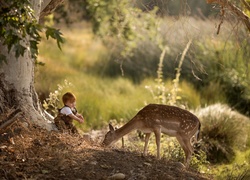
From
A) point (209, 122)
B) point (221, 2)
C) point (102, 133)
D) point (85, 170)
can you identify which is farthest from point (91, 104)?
point (85, 170)

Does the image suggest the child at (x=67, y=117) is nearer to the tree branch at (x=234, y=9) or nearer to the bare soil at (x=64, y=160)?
the bare soil at (x=64, y=160)

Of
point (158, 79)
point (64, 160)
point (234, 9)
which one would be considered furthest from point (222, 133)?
point (64, 160)

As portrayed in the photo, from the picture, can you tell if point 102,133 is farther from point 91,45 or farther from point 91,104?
point 91,45

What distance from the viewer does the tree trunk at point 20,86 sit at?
8.24 metres

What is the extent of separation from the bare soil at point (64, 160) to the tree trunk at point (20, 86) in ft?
0.86

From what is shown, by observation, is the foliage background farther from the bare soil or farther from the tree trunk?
A: the tree trunk

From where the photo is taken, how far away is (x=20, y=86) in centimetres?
838

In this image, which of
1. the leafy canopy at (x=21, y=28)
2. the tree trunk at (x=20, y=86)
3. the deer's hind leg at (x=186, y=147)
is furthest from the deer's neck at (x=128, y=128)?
the leafy canopy at (x=21, y=28)

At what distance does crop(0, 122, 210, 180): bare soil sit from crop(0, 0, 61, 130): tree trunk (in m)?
0.26

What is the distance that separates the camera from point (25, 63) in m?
8.41

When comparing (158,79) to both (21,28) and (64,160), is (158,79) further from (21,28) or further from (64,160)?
(21,28)

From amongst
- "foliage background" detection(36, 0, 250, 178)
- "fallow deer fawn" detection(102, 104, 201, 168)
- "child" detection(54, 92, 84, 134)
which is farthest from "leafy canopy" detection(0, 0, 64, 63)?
"foliage background" detection(36, 0, 250, 178)

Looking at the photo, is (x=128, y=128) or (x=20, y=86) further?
(x=128, y=128)

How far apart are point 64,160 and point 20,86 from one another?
155cm
